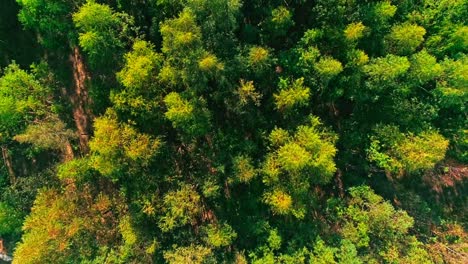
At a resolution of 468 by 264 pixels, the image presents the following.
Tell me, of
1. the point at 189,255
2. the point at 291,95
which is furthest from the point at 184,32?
the point at 189,255

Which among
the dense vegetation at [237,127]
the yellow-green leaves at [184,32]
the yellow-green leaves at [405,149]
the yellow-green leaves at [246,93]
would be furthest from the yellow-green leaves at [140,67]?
the yellow-green leaves at [405,149]

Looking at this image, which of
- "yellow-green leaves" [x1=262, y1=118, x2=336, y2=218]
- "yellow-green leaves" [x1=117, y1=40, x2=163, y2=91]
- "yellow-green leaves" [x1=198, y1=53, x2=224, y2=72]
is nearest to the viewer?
"yellow-green leaves" [x1=198, y1=53, x2=224, y2=72]

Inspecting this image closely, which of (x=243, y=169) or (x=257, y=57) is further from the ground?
(x=257, y=57)

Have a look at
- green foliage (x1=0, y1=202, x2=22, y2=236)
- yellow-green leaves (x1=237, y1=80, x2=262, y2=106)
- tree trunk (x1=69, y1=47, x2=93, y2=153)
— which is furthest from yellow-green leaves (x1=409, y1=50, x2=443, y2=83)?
green foliage (x1=0, y1=202, x2=22, y2=236)

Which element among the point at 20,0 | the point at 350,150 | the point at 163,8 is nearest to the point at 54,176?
the point at 20,0

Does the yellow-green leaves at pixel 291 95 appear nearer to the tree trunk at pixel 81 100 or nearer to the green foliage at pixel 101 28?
the green foliage at pixel 101 28

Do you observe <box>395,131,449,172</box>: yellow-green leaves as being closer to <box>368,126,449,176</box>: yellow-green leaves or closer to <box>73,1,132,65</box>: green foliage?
<box>368,126,449,176</box>: yellow-green leaves

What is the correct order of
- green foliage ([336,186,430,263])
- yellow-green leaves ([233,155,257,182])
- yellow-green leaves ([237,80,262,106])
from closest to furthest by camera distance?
yellow-green leaves ([237,80,262,106]) < yellow-green leaves ([233,155,257,182]) < green foliage ([336,186,430,263])

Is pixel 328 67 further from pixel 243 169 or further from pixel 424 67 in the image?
pixel 243 169
